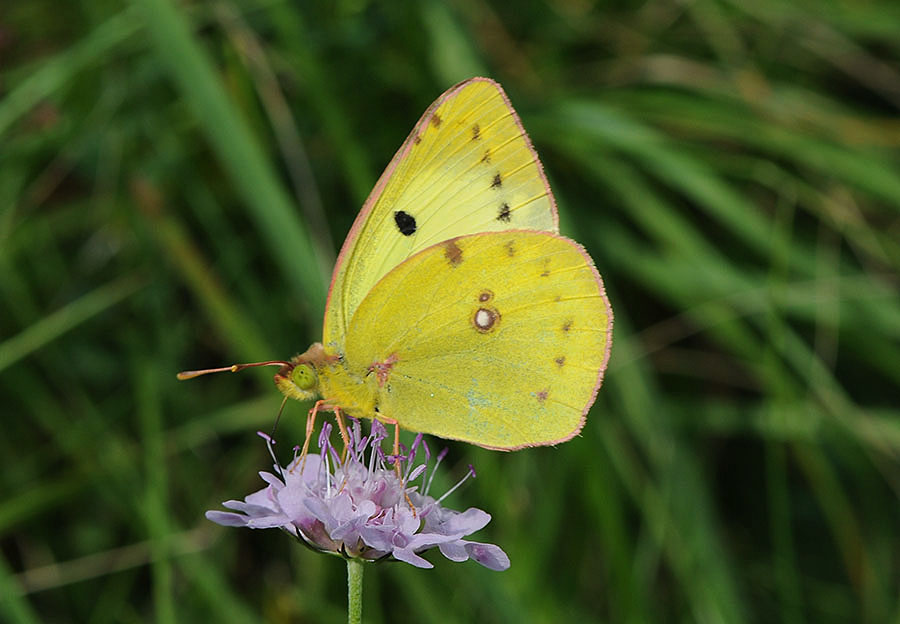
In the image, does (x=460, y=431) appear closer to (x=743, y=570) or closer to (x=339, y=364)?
(x=339, y=364)

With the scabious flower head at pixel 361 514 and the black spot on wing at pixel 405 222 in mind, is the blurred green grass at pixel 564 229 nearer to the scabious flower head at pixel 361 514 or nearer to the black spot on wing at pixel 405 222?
the black spot on wing at pixel 405 222

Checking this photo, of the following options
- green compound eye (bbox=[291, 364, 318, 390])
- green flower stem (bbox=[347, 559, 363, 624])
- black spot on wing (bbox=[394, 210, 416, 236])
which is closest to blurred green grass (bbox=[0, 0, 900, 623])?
black spot on wing (bbox=[394, 210, 416, 236])

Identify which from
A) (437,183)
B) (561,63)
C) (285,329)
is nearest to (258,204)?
(437,183)

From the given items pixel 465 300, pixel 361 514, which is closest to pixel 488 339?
pixel 465 300

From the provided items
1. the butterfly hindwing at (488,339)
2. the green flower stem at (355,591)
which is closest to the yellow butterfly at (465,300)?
the butterfly hindwing at (488,339)

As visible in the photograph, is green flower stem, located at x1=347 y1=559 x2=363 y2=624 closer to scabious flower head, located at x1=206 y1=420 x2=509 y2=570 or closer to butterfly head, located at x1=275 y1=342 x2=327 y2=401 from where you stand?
scabious flower head, located at x1=206 y1=420 x2=509 y2=570

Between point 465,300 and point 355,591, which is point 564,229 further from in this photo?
point 355,591
